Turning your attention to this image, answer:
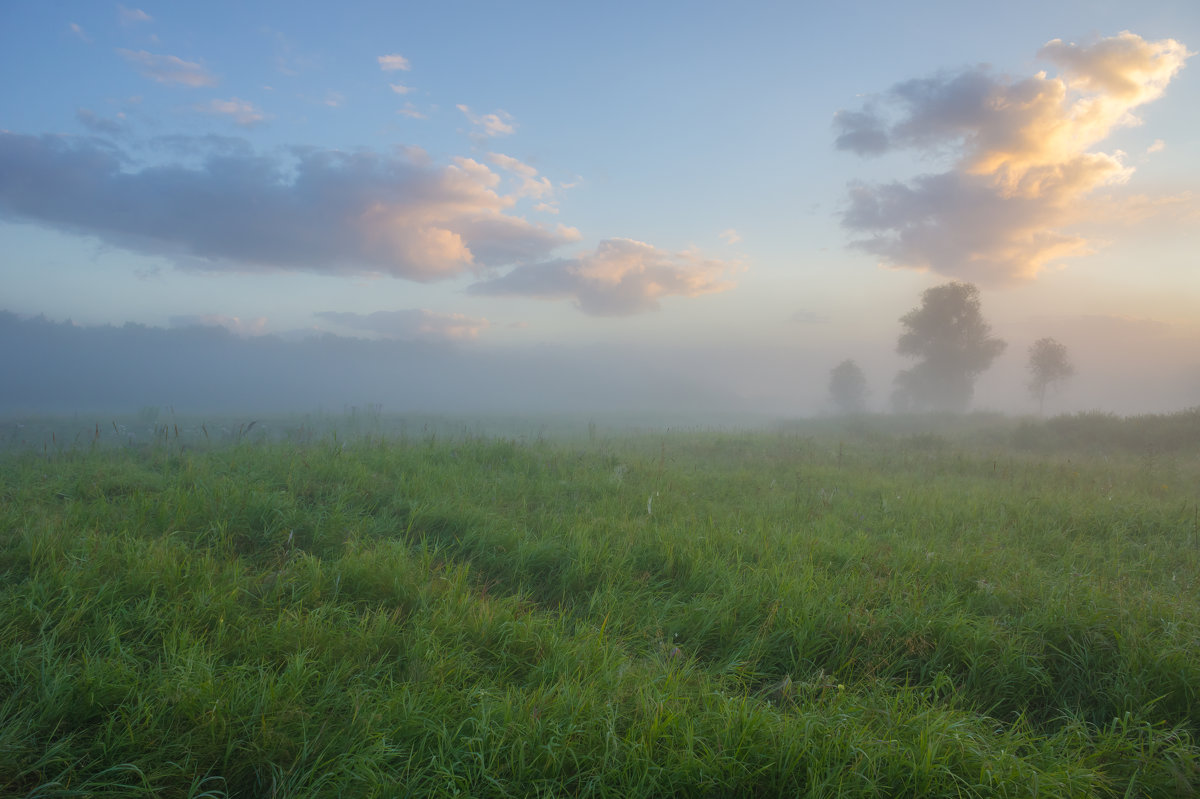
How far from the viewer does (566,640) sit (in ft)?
10.4

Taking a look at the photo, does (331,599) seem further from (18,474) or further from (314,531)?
(18,474)

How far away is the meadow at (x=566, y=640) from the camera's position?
2.15 metres

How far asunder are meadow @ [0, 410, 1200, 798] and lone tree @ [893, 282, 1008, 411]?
145ft

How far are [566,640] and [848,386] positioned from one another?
65.0 m

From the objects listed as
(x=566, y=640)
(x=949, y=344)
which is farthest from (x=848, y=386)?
(x=566, y=640)

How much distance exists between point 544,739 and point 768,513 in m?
4.80

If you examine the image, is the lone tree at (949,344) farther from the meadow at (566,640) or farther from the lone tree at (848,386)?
the meadow at (566,640)

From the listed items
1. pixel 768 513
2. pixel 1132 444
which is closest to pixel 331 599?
pixel 768 513

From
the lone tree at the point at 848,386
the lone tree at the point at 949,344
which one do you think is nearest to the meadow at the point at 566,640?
the lone tree at the point at 949,344

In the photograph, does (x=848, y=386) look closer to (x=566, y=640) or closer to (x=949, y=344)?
(x=949, y=344)

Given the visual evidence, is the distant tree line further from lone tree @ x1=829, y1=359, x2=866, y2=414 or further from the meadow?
the meadow

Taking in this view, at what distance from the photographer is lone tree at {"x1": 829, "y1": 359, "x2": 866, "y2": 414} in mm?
60500

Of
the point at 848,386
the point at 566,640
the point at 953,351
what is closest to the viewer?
the point at 566,640

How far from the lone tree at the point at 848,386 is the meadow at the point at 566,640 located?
58.1 m
